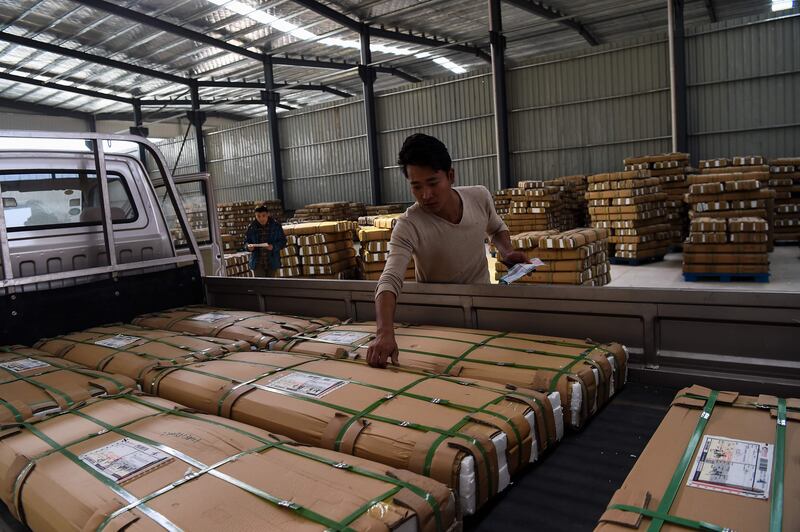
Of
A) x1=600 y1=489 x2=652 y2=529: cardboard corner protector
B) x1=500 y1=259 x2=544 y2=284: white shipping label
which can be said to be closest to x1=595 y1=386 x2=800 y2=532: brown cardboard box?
x1=600 y1=489 x2=652 y2=529: cardboard corner protector

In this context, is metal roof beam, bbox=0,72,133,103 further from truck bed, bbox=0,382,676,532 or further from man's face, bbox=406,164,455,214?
truck bed, bbox=0,382,676,532

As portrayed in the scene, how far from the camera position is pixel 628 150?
1593cm

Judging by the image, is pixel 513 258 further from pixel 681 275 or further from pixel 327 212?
pixel 327 212

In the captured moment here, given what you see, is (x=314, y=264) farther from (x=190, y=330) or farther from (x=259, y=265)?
(x=190, y=330)

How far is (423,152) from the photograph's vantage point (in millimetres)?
2803

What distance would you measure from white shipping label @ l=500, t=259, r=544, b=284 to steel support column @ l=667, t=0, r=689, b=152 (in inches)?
527

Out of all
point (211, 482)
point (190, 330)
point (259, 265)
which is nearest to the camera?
point (211, 482)

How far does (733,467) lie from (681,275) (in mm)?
10040

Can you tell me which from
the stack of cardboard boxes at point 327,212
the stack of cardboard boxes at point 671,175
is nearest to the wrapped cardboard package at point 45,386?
the stack of cardboard boxes at point 671,175

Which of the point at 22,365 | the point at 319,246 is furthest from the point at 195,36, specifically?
the point at 22,365

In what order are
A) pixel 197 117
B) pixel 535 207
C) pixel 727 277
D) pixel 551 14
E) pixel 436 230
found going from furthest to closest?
pixel 197 117 < pixel 551 14 < pixel 535 207 < pixel 727 277 < pixel 436 230

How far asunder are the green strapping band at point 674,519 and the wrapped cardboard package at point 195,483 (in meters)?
0.43

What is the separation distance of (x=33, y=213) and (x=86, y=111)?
25.6 meters

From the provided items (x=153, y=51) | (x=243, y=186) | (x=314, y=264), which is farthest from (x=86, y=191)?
(x=243, y=186)
